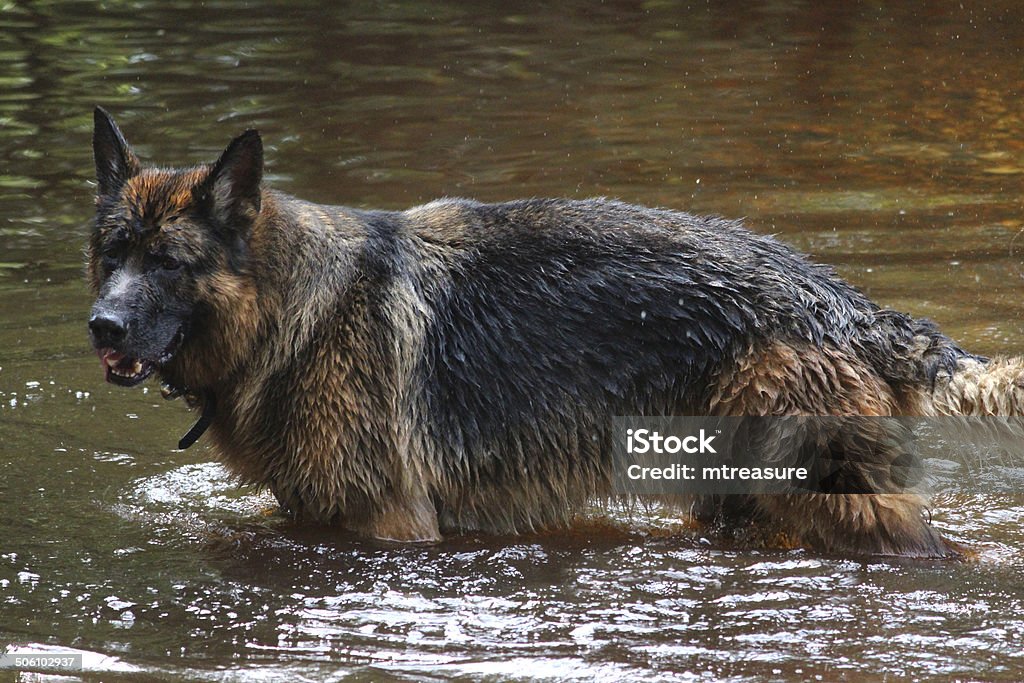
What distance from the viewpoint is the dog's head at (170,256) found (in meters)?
5.61

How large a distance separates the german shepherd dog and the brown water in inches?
11.7

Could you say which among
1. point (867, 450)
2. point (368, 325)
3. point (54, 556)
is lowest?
point (54, 556)

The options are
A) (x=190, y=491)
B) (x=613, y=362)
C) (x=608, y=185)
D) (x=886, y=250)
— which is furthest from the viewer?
(x=608, y=185)

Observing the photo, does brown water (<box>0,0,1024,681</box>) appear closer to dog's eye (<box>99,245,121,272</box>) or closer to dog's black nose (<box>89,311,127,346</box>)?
dog's black nose (<box>89,311,127,346</box>)

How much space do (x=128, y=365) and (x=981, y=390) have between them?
12.1 ft

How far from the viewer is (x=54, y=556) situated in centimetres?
612

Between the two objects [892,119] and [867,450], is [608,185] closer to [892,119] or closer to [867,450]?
[892,119]

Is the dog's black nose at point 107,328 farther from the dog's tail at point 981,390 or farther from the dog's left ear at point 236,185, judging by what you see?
the dog's tail at point 981,390

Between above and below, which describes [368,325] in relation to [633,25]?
below

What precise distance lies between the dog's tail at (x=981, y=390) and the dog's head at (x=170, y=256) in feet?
10.3

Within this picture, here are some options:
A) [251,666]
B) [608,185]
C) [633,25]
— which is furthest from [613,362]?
[633,25]

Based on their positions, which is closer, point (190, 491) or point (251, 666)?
point (251, 666)

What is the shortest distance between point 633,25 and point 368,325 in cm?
1356

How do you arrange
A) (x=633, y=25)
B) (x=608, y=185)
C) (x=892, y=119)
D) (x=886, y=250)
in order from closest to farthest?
(x=886, y=250), (x=608, y=185), (x=892, y=119), (x=633, y=25)
